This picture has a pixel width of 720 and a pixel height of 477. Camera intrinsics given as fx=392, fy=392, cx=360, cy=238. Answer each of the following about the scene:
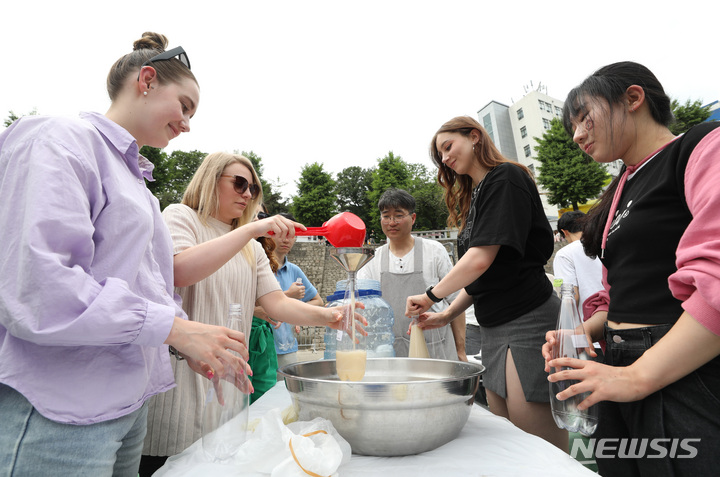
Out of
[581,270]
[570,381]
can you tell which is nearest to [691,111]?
[581,270]

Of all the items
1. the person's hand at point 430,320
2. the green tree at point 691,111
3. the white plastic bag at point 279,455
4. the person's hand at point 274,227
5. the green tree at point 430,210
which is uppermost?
the green tree at point 691,111

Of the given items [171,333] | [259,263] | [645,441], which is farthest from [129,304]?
[645,441]

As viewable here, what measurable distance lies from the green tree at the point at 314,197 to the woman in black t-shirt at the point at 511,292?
34640mm

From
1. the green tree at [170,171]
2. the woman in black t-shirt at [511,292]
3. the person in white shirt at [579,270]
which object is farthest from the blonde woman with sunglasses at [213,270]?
the green tree at [170,171]

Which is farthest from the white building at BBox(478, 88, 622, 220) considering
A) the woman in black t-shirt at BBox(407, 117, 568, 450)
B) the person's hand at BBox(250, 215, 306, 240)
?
the person's hand at BBox(250, 215, 306, 240)

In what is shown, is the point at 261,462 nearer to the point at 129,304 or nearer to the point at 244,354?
the point at 244,354

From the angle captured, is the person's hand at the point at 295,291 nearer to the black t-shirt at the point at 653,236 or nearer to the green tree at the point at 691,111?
the black t-shirt at the point at 653,236

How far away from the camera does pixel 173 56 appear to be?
144 centimetres

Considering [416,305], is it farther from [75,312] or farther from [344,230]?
[75,312]

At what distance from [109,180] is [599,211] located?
176 cm

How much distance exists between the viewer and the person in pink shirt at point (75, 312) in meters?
0.85

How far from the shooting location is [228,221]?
2146 millimetres

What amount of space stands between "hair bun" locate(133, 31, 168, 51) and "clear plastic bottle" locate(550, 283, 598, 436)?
1.74 meters

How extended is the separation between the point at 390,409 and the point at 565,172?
30331mm
